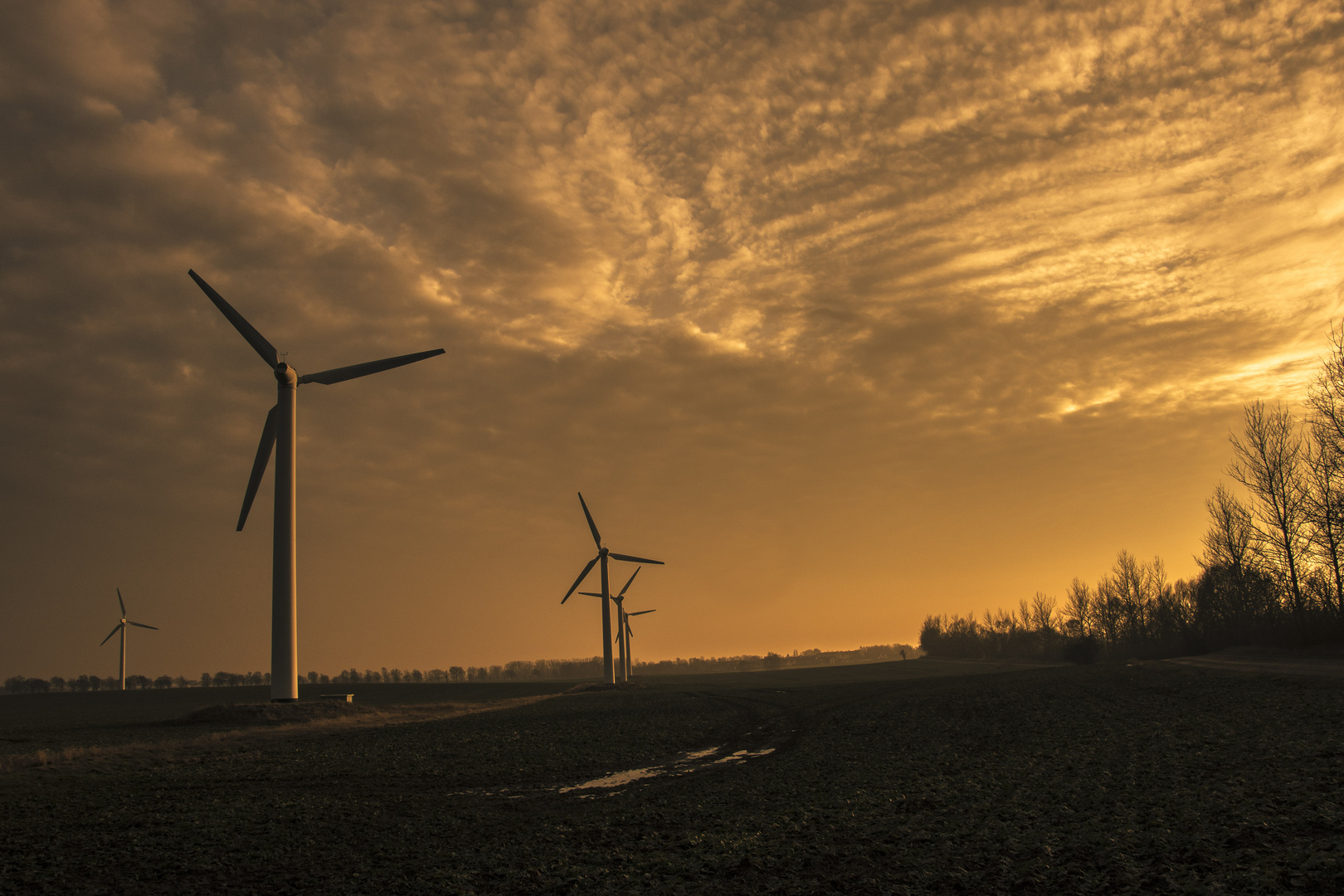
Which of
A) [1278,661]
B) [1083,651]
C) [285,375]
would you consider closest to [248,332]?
[285,375]

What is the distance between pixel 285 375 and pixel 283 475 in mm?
7292

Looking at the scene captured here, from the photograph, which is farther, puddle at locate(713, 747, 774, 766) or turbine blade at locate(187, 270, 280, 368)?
turbine blade at locate(187, 270, 280, 368)

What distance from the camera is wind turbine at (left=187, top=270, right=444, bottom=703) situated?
170ft

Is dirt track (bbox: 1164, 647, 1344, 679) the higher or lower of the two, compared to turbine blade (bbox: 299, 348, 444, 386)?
lower

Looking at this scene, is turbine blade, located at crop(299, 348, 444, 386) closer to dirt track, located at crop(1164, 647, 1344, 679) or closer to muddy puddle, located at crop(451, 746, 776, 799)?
muddy puddle, located at crop(451, 746, 776, 799)

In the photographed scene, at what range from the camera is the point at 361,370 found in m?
57.5

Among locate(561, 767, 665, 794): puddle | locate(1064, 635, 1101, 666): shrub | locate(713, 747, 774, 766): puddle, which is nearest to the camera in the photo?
locate(561, 767, 665, 794): puddle

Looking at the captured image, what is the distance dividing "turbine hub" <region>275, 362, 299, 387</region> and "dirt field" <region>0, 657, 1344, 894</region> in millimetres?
24929

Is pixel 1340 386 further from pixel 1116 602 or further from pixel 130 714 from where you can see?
pixel 130 714

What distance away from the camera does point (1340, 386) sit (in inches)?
2122

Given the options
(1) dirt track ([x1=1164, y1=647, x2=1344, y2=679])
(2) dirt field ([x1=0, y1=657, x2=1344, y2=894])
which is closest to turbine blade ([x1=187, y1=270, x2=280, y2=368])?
(2) dirt field ([x1=0, y1=657, x2=1344, y2=894])

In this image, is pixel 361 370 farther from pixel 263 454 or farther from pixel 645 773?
pixel 645 773

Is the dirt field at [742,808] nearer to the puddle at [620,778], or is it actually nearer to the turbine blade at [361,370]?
the puddle at [620,778]

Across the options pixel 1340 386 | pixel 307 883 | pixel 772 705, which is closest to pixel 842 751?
pixel 307 883
